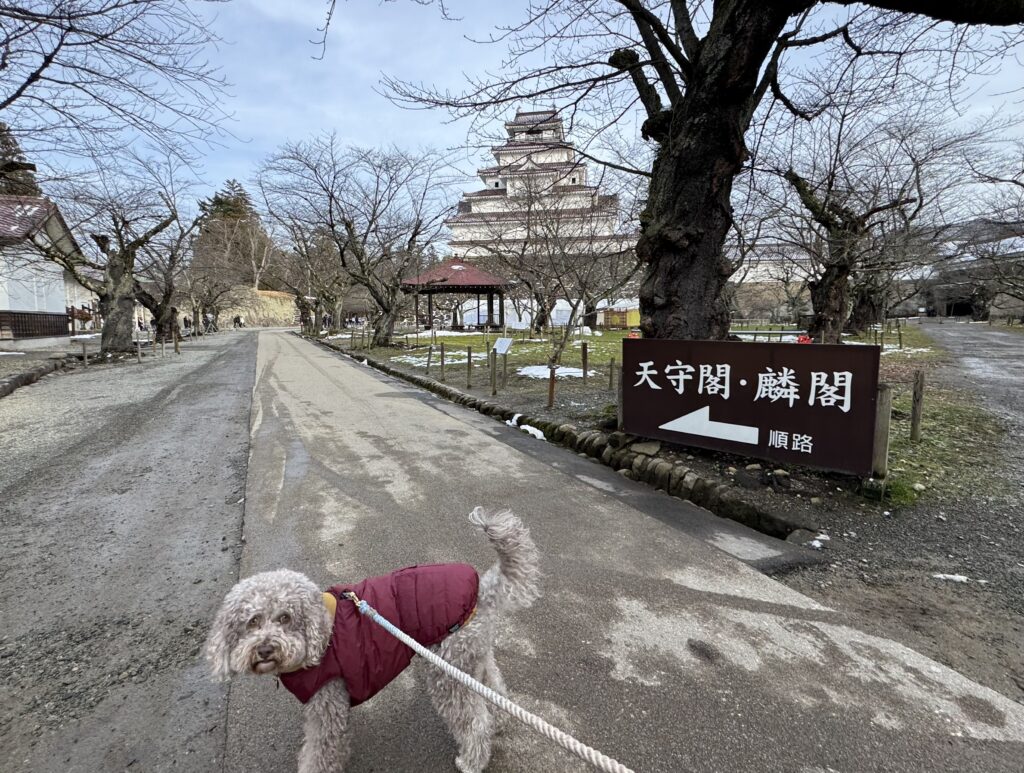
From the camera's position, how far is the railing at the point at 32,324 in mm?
23741

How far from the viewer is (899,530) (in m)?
3.69

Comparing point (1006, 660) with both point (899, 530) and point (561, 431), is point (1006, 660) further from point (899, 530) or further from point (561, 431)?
point (561, 431)

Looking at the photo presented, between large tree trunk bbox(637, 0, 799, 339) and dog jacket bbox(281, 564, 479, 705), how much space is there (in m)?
4.57

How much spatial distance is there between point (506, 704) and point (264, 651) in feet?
2.43

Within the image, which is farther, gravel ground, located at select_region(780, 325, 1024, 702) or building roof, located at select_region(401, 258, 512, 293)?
building roof, located at select_region(401, 258, 512, 293)

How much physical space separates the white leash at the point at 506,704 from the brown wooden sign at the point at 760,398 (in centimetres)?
355

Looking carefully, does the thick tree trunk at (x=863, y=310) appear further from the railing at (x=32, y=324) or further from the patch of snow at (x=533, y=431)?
the railing at (x=32, y=324)

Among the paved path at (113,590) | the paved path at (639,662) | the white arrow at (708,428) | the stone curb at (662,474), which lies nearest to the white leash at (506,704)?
the paved path at (639,662)

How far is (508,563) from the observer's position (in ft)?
6.07

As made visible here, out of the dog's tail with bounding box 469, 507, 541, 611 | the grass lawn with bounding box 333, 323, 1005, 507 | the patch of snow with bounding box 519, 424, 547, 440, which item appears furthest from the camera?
the patch of snow with bounding box 519, 424, 547, 440

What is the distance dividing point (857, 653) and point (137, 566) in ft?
14.1

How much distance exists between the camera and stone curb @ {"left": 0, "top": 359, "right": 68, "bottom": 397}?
10172mm

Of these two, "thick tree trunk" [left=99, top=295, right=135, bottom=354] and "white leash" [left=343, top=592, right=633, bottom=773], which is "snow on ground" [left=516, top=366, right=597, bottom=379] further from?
"thick tree trunk" [left=99, top=295, right=135, bottom=354]

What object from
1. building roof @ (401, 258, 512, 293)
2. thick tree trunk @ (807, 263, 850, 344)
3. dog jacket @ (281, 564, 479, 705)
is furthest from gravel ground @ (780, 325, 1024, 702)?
building roof @ (401, 258, 512, 293)
